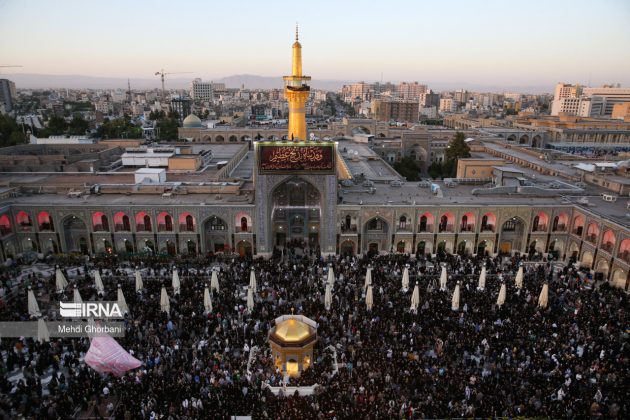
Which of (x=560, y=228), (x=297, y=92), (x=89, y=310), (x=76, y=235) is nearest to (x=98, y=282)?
(x=89, y=310)

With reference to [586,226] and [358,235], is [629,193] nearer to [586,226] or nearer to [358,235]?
[586,226]

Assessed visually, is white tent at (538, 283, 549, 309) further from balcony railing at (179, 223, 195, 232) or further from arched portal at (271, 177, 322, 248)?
balcony railing at (179, 223, 195, 232)

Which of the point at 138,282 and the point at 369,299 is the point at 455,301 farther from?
the point at 138,282

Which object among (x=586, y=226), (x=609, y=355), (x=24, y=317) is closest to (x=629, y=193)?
(x=586, y=226)

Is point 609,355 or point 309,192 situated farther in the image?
point 309,192

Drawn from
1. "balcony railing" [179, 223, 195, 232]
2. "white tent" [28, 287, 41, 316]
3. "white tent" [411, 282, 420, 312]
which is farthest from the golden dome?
"balcony railing" [179, 223, 195, 232]

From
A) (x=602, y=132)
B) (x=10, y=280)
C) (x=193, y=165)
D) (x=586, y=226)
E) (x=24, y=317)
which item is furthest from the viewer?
(x=602, y=132)

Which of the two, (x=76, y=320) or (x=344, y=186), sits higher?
(x=344, y=186)
